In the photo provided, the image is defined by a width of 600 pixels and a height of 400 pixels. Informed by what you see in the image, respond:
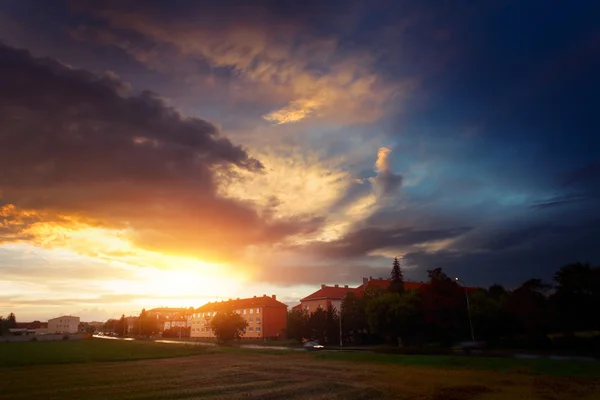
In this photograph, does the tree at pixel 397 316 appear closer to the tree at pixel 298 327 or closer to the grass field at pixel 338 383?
the tree at pixel 298 327

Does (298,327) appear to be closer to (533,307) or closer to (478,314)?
(478,314)

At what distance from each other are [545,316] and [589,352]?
21.9 ft

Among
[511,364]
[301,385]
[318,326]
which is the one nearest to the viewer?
[301,385]

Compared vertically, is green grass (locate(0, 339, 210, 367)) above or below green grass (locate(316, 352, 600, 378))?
above

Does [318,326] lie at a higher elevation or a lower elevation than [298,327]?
higher

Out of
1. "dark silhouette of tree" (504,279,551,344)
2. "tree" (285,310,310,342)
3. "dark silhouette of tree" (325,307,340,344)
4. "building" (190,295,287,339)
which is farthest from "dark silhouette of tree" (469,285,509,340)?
"building" (190,295,287,339)

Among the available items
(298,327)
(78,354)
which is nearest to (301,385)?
(78,354)

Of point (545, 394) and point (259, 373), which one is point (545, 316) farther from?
point (259, 373)

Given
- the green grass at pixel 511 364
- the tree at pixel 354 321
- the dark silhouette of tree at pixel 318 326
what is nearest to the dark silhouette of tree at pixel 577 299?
the green grass at pixel 511 364

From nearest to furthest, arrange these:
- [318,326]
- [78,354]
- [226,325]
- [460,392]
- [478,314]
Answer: [460,392] → [78,354] → [478,314] → [318,326] → [226,325]

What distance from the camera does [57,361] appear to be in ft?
146

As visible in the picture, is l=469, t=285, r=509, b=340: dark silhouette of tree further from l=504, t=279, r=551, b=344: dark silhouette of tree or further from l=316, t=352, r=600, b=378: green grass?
l=316, t=352, r=600, b=378: green grass

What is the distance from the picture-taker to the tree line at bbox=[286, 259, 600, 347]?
161ft

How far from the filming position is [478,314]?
61.9 meters
